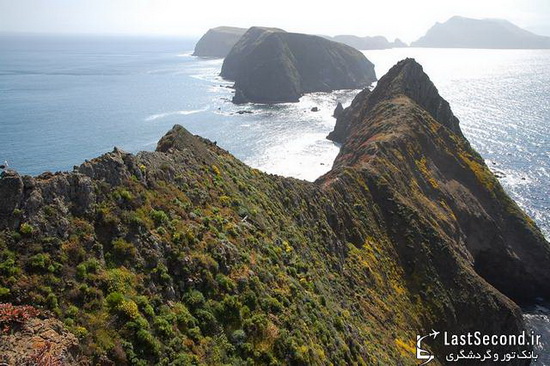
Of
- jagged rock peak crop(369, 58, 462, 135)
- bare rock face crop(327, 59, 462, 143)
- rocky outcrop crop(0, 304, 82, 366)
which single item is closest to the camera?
rocky outcrop crop(0, 304, 82, 366)

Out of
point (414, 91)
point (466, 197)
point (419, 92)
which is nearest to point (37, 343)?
point (466, 197)

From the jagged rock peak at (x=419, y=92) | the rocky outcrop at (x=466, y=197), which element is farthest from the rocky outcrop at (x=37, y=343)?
the jagged rock peak at (x=419, y=92)

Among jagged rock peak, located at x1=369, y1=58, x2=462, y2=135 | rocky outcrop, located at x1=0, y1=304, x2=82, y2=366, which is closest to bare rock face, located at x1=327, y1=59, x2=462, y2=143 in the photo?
jagged rock peak, located at x1=369, y1=58, x2=462, y2=135

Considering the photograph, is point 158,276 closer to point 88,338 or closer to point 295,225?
point 88,338

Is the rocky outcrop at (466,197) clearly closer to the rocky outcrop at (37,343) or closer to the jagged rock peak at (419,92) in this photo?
the jagged rock peak at (419,92)

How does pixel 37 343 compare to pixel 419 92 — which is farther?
pixel 419 92

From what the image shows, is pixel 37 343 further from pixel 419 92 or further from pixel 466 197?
pixel 419 92

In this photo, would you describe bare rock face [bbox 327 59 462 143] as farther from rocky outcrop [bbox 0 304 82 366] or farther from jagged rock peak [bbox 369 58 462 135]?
rocky outcrop [bbox 0 304 82 366]

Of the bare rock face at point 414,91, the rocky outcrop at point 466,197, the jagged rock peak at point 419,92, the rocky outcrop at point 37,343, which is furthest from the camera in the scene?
the bare rock face at point 414,91
